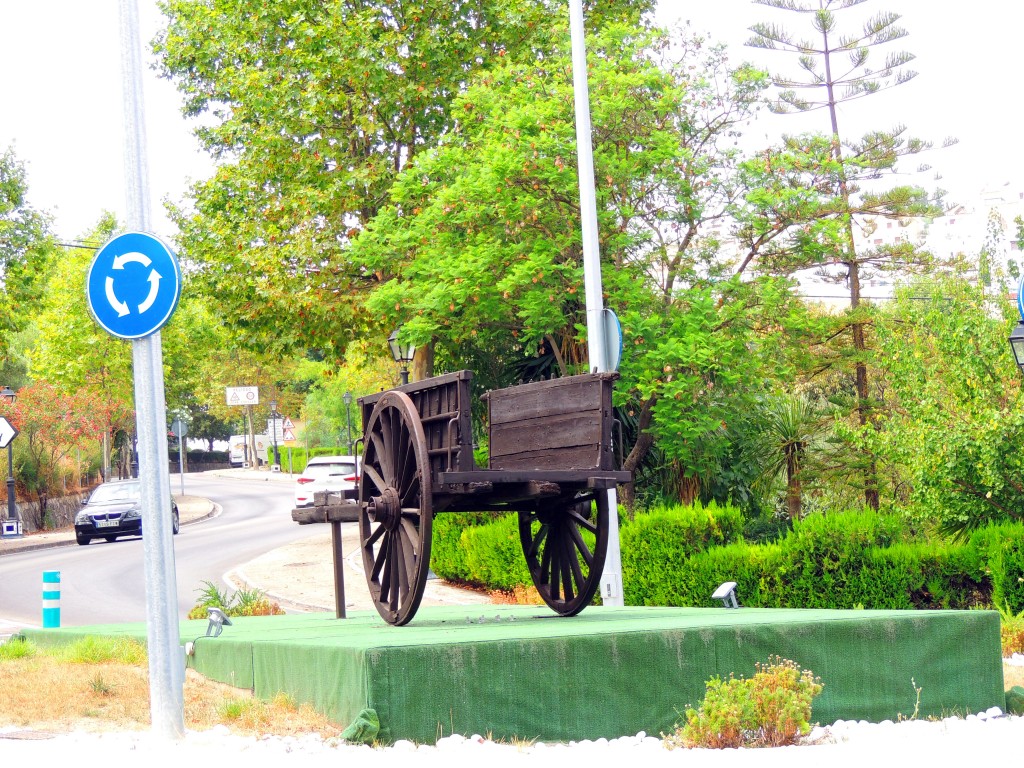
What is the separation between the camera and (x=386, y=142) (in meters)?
26.2

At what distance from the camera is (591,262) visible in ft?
47.0

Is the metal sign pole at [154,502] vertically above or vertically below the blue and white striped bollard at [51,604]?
above

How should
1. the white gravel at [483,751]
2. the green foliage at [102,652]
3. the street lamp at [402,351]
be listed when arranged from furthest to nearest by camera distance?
1. the street lamp at [402,351]
2. the green foliage at [102,652]
3. the white gravel at [483,751]

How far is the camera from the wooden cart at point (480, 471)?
8.63 m

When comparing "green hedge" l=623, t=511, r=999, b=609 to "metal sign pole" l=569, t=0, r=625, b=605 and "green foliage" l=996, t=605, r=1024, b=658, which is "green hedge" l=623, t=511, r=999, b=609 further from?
"metal sign pole" l=569, t=0, r=625, b=605

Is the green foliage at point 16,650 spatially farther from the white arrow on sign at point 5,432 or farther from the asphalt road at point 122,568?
the white arrow on sign at point 5,432

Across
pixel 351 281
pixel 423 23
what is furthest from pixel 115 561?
pixel 423 23

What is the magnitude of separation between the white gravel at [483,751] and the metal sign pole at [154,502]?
0.88 ft

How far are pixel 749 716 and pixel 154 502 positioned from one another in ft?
11.6

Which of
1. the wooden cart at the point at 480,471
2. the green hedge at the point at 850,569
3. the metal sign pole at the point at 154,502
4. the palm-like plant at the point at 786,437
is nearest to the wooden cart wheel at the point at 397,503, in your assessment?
the wooden cart at the point at 480,471

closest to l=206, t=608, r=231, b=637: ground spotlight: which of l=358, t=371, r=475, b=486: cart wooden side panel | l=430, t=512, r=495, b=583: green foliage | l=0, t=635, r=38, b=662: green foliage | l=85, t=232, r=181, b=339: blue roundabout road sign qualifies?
l=0, t=635, r=38, b=662: green foliage

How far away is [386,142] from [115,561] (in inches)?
432

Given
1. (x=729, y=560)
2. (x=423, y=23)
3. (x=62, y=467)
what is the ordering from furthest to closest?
(x=62, y=467), (x=423, y=23), (x=729, y=560)

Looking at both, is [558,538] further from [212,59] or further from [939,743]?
[212,59]
